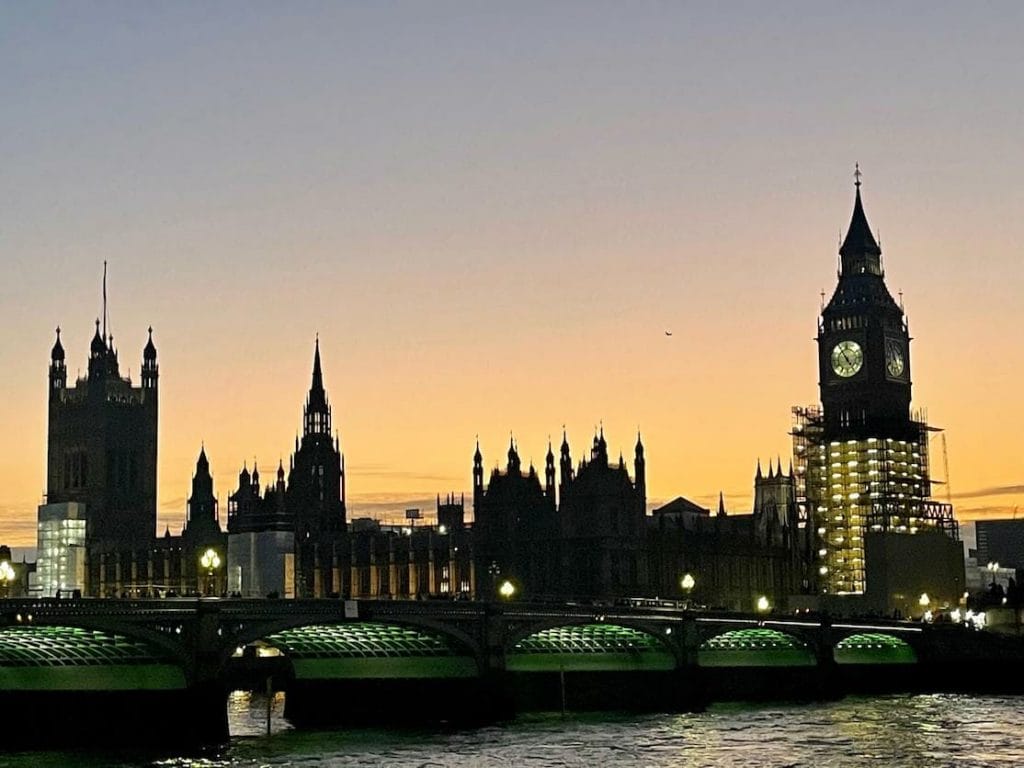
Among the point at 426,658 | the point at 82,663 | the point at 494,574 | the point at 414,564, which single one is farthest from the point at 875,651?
the point at 82,663

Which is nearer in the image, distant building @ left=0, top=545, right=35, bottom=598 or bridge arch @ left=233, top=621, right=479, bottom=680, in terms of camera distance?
bridge arch @ left=233, top=621, right=479, bottom=680

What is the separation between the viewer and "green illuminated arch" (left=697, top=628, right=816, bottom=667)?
99625mm

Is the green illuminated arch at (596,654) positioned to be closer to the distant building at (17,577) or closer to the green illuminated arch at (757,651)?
the green illuminated arch at (757,651)

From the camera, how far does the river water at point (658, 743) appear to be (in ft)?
207

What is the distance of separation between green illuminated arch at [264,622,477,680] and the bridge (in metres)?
0.10

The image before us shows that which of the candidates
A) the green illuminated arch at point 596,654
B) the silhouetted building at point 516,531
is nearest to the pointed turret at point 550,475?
the silhouetted building at point 516,531

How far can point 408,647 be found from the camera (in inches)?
3258

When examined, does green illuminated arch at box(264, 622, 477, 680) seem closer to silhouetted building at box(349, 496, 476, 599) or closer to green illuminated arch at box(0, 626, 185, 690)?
green illuminated arch at box(0, 626, 185, 690)

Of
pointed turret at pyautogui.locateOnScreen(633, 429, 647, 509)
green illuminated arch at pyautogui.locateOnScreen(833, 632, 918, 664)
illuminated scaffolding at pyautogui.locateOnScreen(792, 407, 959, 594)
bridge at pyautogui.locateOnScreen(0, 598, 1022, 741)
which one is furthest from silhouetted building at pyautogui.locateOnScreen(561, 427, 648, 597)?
illuminated scaffolding at pyautogui.locateOnScreen(792, 407, 959, 594)

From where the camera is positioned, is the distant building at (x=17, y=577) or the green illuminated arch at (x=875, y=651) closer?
the green illuminated arch at (x=875, y=651)

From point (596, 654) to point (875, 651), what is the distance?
28613 mm

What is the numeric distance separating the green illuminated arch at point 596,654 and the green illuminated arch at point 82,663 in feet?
82.5

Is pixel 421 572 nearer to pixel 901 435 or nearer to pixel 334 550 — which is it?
pixel 334 550

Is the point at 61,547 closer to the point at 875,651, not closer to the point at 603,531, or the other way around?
the point at 603,531
